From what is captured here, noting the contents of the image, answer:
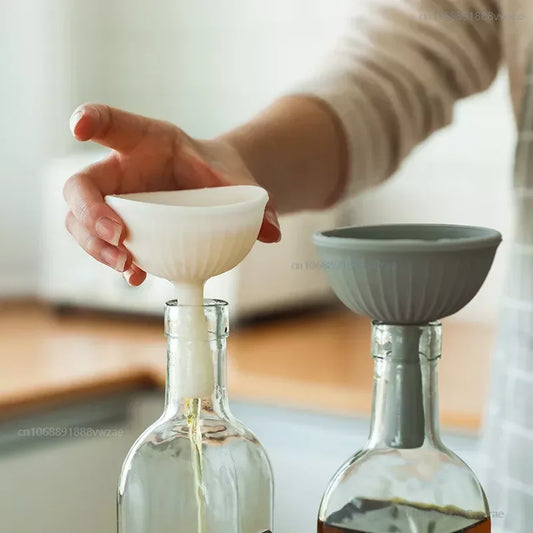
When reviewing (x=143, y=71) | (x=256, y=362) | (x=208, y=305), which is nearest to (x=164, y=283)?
(x=256, y=362)

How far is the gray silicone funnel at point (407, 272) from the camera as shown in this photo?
35 centimetres

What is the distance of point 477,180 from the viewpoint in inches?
66.9

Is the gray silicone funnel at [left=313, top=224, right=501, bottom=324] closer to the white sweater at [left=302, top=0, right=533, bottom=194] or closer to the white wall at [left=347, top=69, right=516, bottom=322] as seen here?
the white sweater at [left=302, top=0, right=533, bottom=194]

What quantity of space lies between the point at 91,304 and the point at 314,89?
3.77 ft

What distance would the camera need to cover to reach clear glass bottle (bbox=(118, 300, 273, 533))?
406 millimetres

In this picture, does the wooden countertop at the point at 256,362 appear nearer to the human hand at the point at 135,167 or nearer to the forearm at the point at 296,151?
the forearm at the point at 296,151

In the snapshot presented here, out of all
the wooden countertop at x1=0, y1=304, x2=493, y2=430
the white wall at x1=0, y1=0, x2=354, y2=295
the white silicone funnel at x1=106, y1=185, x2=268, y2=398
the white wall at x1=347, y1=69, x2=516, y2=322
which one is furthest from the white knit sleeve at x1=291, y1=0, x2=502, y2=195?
the white wall at x1=0, y1=0, x2=354, y2=295

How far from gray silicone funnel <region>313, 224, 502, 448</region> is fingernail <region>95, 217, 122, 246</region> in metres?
0.08

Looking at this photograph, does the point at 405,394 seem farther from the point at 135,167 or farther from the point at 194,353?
the point at 135,167

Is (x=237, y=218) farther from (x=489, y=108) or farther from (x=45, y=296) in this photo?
(x=45, y=296)

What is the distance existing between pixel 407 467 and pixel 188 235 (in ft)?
0.42

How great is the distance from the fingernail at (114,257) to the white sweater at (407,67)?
1.03 ft

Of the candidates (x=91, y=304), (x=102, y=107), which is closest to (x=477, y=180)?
(x=91, y=304)

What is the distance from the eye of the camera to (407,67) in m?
0.75
